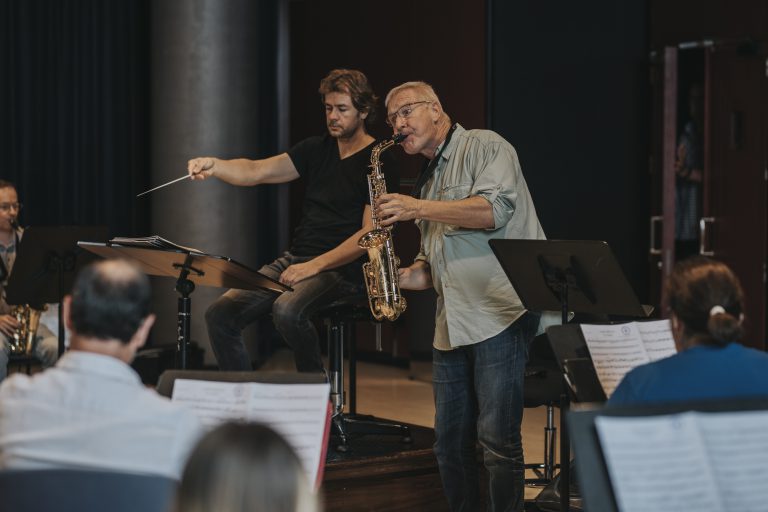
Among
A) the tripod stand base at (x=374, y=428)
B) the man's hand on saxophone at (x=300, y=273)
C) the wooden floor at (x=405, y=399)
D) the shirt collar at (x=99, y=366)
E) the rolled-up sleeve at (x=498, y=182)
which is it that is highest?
the rolled-up sleeve at (x=498, y=182)

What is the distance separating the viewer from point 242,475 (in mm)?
1286

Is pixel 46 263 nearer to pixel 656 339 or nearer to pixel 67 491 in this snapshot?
pixel 656 339

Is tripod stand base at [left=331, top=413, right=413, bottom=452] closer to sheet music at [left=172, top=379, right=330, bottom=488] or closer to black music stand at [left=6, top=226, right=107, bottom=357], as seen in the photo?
black music stand at [left=6, top=226, right=107, bottom=357]

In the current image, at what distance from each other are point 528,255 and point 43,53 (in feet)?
16.7

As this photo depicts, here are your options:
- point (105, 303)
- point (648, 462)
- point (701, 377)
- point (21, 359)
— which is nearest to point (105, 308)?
point (105, 303)

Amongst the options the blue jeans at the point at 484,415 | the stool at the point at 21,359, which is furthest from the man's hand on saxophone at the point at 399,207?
the stool at the point at 21,359

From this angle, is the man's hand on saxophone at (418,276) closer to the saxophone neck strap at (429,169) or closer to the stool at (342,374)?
the saxophone neck strap at (429,169)

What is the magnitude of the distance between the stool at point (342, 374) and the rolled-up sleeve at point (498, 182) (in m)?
0.90

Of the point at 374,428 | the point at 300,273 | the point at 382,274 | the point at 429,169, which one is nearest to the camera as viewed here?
the point at 429,169

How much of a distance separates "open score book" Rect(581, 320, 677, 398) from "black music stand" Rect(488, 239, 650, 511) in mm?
211

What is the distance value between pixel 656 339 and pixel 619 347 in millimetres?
163

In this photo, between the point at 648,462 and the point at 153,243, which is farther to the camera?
the point at 153,243

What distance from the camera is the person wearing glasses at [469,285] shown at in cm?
369

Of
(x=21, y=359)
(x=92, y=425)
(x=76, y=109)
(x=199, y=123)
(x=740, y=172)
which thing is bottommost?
(x=21, y=359)
